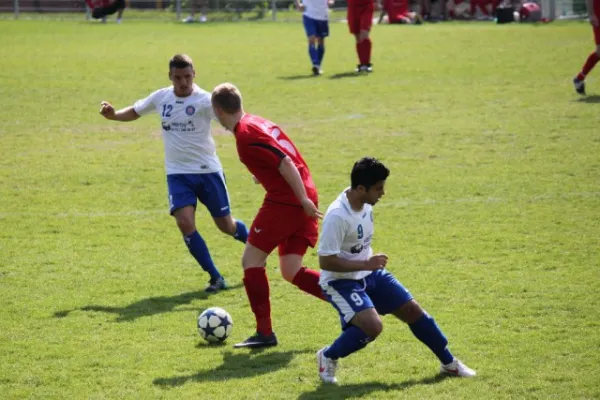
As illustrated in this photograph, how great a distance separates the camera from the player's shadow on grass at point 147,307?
872cm

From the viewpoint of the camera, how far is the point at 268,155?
7473 mm

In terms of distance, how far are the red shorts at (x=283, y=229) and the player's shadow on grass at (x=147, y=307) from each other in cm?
146

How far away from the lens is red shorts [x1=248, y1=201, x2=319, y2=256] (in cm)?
769

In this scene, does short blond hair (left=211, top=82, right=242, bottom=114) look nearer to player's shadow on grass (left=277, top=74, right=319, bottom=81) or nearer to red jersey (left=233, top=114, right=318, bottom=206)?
red jersey (left=233, top=114, right=318, bottom=206)

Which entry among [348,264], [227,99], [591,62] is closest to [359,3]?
[591,62]

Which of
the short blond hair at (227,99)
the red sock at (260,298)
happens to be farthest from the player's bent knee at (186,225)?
the short blond hair at (227,99)

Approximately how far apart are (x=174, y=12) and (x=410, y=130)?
915 inches

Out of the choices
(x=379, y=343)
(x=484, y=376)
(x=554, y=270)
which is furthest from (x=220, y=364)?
(x=554, y=270)

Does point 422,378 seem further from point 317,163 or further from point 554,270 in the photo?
point 317,163

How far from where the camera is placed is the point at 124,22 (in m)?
36.6

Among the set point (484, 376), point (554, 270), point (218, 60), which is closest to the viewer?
point (484, 376)

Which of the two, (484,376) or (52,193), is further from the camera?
(52,193)

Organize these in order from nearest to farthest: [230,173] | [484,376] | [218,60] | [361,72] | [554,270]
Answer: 1. [484,376]
2. [554,270]
3. [230,173]
4. [361,72]
5. [218,60]

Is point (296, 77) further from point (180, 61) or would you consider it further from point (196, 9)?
point (196, 9)
